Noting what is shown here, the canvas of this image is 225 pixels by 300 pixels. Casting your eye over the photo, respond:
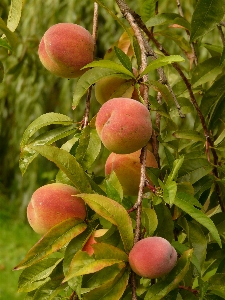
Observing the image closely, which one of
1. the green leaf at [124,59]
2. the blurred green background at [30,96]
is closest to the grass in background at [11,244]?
the blurred green background at [30,96]

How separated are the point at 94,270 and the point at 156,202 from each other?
139 millimetres

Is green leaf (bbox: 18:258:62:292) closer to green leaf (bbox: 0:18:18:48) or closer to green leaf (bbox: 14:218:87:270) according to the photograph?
green leaf (bbox: 14:218:87:270)

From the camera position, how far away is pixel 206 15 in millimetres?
810

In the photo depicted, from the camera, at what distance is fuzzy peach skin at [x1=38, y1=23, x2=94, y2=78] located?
855 millimetres

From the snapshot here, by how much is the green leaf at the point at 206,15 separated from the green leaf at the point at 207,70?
9.5 inches

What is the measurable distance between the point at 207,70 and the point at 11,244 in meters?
2.94

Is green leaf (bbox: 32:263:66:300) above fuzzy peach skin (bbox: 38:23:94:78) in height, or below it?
below

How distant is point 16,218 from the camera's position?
4.22 m

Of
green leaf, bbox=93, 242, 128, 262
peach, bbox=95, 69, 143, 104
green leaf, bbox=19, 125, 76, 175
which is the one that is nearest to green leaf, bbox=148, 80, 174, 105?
peach, bbox=95, 69, 143, 104

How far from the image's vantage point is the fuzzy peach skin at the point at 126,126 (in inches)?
27.2

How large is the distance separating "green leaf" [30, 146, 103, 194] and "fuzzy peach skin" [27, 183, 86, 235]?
2 centimetres

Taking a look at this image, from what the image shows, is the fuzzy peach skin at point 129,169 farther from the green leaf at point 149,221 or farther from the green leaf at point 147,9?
the green leaf at point 147,9

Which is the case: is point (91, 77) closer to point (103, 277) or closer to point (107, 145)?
point (107, 145)

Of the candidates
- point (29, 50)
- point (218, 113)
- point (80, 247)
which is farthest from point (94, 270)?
point (29, 50)
